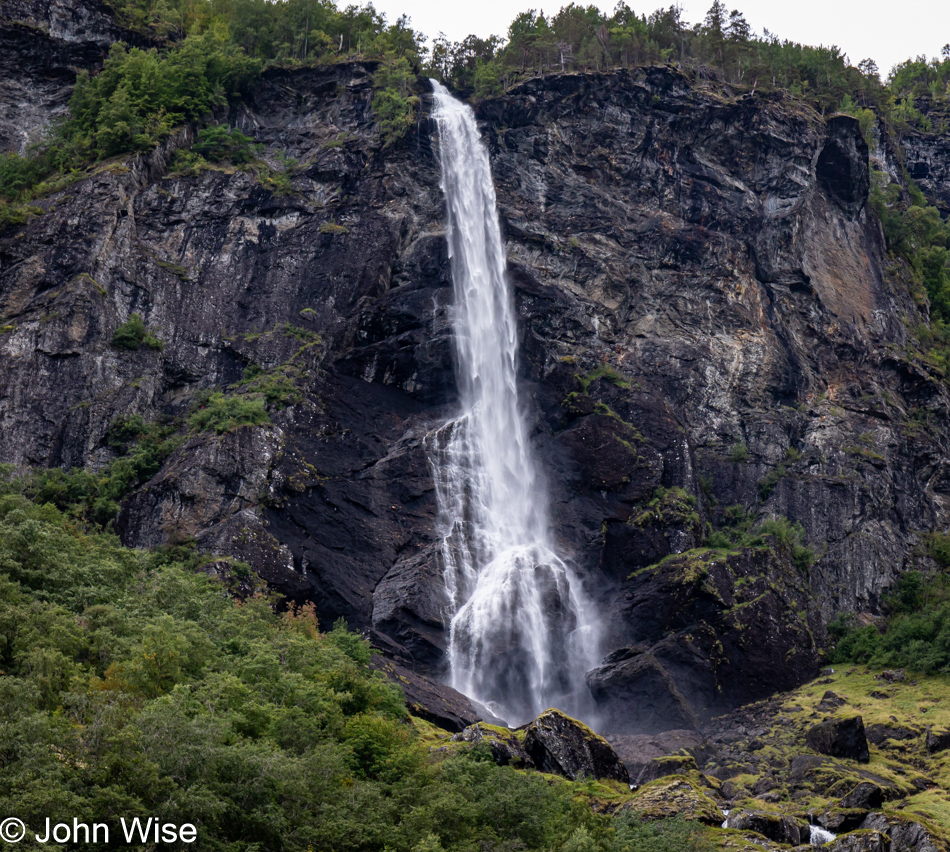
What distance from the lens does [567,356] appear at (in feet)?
169

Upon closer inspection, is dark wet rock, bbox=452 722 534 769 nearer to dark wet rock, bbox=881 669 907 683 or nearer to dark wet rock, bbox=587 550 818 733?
dark wet rock, bbox=587 550 818 733

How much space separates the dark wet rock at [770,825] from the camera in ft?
85.0

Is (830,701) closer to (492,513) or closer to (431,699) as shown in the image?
(431,699)

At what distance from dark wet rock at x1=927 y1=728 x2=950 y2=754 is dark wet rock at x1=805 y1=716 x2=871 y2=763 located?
230 cm

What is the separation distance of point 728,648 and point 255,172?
35.8 meters

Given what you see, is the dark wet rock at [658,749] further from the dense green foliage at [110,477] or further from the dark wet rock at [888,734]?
the dense green foliage at [110,477]

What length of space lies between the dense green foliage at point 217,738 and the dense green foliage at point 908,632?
22.6 meters

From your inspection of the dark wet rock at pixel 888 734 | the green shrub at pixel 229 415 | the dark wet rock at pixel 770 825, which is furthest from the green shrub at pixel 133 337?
the dark wet rock at pixel 888 734

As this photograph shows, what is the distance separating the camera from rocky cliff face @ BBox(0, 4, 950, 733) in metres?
41.3

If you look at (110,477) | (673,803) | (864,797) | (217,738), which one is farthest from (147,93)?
(864,797)

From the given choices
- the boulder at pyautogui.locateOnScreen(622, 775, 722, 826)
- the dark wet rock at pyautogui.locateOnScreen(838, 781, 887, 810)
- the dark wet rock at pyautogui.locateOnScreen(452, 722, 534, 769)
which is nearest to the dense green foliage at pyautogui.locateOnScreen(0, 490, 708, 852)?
the boulder at pyautogui.locateOnScreen(622, 775, 722, 826)

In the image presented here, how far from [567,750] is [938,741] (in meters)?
15.1

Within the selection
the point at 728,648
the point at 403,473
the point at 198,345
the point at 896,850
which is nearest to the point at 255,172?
the point at 198,345

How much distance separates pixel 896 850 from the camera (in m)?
24.9
